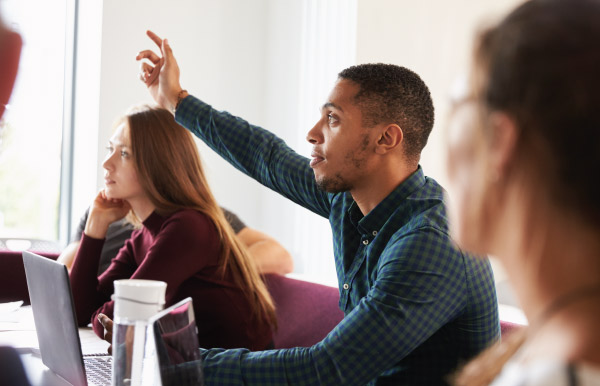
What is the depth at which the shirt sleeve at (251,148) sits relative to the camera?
5.64 ft

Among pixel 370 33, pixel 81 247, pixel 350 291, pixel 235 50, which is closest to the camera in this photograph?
pixel 350 291

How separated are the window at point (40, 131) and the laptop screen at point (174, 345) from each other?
3.24 meters

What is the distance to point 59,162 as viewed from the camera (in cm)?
387

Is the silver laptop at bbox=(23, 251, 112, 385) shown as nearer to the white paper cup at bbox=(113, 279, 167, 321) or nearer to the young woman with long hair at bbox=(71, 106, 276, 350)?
the white paper cup at bbox=(113, 279, 167, 321)

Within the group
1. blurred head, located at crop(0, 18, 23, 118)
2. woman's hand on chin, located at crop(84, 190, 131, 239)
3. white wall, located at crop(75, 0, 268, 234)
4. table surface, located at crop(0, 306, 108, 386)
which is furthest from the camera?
white wall, located at crop(75, 0, 268, 234)

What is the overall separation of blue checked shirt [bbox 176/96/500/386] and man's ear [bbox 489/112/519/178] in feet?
2.07

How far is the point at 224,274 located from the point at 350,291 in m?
0.63

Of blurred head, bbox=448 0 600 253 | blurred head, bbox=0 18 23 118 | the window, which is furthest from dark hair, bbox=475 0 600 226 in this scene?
the window

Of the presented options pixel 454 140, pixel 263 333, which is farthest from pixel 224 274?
pixel 454 140

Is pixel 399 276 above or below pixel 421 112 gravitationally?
below

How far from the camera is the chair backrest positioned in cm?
203

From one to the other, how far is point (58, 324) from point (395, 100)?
2.76 feet

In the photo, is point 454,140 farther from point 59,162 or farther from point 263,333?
point 59,162

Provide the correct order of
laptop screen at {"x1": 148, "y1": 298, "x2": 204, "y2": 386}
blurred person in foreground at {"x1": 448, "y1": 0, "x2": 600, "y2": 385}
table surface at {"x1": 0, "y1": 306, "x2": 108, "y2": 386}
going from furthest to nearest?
table surface at {"x1": 0, "y1": 306, "x2": 108, "y2": 386}
laptop screen at {"x1": 148, "y1": 298, "x2": 204, "y2": 386}
blurred person in foreground at {"x1": 448, "y1": 0, "x2": 600, "y2": 385}
